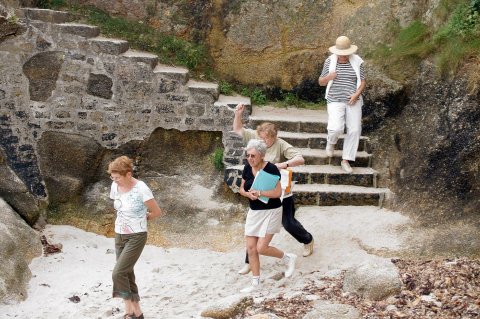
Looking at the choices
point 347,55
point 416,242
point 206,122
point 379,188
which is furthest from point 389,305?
point 206,122

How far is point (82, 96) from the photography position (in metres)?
9.37

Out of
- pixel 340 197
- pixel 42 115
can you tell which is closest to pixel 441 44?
pixel 340 197

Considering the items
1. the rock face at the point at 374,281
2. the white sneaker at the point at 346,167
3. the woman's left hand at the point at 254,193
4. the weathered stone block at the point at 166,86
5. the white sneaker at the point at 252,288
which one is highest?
the weathered stone block at the point at 166,86

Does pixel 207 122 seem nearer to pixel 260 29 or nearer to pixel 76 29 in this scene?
pixel 260 29

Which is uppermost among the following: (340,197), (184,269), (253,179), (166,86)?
(166,86)

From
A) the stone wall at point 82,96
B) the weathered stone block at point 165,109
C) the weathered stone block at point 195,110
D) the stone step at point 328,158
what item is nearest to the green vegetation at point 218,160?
the stone wall at point 82,96

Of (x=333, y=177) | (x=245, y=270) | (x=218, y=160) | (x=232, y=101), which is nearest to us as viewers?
(x=245, y=270)

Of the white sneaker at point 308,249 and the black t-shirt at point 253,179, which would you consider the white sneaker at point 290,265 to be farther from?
the black t-shirt at point 253,179

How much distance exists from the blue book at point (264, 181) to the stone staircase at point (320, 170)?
6.50 ft

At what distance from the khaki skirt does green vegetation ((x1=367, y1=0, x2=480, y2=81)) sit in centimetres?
311

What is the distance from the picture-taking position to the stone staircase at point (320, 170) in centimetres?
833

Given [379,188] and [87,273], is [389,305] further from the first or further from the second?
[87,273]

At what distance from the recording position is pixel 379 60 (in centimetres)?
942

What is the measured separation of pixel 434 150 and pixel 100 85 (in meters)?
4.39
